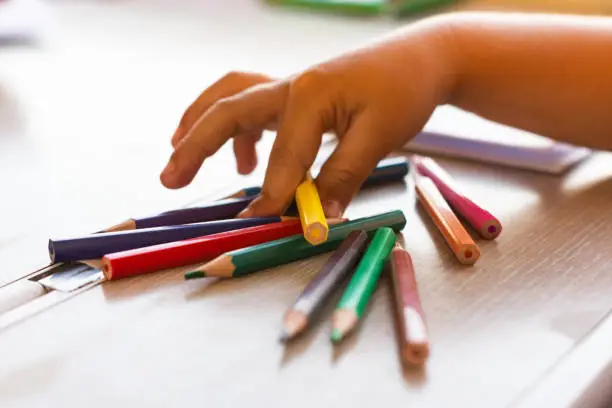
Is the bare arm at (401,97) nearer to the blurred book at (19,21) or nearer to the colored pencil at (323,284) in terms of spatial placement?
the colored pencil at (323,284)

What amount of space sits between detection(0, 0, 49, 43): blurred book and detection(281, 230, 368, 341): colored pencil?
2.69 ft

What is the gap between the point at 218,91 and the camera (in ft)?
1.93

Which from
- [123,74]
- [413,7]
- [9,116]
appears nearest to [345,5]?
[413,7]

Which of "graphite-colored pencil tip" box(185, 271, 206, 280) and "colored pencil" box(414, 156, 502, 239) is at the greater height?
"graphite-colored pencil tip" box(185, 271, 206, 280)

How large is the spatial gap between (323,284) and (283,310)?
24 millimetres

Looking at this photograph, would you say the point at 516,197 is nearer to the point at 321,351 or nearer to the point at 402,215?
the point at 402,215

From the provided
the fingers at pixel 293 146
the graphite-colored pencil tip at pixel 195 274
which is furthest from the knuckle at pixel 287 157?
the graphite-colored pencil tip at pixel 195 274

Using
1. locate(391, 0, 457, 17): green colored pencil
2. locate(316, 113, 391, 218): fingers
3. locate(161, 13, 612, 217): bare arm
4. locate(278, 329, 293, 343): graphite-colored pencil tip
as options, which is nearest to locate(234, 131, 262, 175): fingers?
locate(161, 13, 612, 217): bare arm

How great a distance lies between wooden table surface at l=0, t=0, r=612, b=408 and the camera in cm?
32

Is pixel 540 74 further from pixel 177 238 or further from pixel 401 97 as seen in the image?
pixel 177 238

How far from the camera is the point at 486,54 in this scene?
553 millimetres

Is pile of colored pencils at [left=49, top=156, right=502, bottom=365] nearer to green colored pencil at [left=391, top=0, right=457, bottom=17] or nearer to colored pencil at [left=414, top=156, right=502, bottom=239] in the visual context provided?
colored pencil at [left=414, top=156, right=502, bottom=239]

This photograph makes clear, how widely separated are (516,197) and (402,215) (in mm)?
101

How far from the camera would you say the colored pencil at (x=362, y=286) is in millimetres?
346
